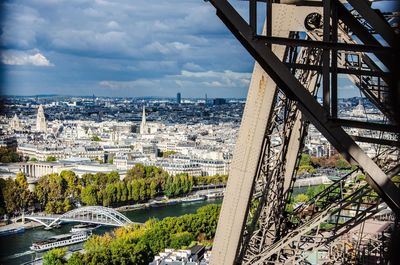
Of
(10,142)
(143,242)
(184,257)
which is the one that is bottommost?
(143,242)

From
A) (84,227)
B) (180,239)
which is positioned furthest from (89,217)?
(180,239)

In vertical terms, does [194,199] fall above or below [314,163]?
below

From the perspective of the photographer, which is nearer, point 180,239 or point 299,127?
point 299,127

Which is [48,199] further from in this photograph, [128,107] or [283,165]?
[128,107]

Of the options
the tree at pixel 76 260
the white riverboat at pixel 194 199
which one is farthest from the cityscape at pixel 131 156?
the tree at pixel 76 260

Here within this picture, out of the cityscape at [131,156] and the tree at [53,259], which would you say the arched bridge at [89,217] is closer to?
the cityscape at [131,156]

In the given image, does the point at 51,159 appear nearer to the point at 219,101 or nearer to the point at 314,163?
the point at 314,163
